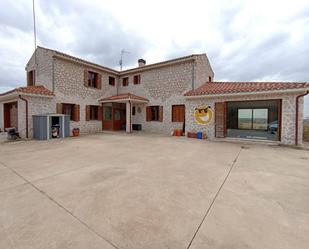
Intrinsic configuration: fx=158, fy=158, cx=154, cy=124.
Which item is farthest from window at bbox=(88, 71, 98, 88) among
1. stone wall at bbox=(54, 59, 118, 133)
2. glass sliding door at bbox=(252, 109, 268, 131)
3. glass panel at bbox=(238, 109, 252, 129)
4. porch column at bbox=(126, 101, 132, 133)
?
glass sliding door at bbox=(252, 109, 268, 131)

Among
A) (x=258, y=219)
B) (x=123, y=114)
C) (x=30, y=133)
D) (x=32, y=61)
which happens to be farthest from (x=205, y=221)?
(x=32, y=61)

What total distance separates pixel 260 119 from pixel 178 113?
10.8 meters

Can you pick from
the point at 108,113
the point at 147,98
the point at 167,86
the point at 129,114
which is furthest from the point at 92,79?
the point at 167,86

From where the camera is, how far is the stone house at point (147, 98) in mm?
8703

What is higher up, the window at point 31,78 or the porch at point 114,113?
the window at point 31,78

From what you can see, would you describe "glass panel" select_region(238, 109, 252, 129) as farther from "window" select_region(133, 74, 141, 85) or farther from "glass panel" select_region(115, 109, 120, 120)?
"glass panel" select_region(115, 109, 120, 120)

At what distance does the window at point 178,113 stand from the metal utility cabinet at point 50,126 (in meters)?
7.92

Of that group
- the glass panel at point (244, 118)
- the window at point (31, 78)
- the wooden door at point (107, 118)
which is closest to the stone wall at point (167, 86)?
the wooden door at point (107, 118)

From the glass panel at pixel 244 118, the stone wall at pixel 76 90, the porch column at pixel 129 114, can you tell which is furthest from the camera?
the glass panel at pixel 244 118

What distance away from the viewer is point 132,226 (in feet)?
6.96

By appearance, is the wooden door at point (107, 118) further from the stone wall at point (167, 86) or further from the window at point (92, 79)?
the stone wall at point (167, 86)

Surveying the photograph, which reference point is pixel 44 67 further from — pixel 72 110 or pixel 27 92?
pixel 72 110

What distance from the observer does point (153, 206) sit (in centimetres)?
260

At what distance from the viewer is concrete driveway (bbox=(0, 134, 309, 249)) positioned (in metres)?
1.89
